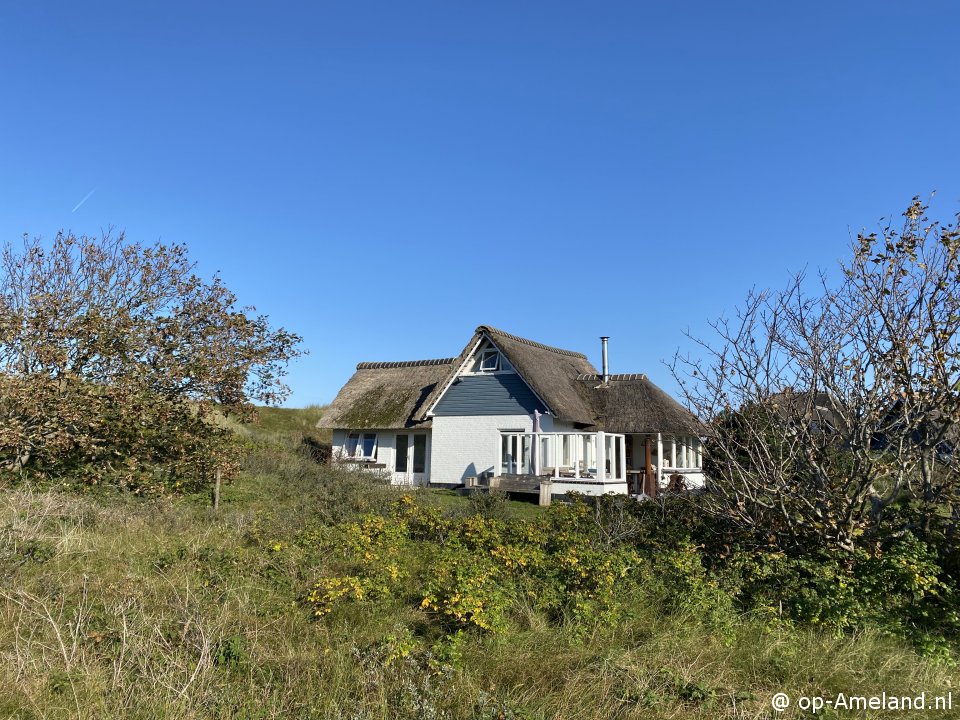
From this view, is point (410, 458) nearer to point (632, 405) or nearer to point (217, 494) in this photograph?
point (632, 405)

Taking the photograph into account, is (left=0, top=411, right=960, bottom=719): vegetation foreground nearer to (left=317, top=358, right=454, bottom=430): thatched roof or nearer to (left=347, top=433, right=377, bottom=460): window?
(left=317, top=358, right=454, bottom=430): thatched roof

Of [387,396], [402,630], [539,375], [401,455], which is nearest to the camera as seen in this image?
[402,630]

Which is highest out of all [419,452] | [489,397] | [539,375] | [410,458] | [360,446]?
[539,375]

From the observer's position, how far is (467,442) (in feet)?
79.7

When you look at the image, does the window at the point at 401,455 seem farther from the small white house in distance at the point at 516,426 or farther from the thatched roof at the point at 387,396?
the thatched roof at the point at 387,396

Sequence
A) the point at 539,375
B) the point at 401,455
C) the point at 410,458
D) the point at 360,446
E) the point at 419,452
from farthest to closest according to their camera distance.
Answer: the point at 360,446, the point at 401,455, the point at 419,452, the point at 410,458, the point at 539,375

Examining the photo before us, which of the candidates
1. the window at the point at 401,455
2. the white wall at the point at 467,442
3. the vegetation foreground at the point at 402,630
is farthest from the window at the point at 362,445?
the vegetation foreground at the point at 402,630

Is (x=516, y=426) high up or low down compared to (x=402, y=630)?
up

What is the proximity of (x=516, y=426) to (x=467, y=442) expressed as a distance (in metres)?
1.97

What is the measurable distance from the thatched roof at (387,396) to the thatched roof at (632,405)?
5.81m

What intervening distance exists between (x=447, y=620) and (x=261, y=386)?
1086 centimetres

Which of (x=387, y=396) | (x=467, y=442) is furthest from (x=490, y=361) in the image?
(x=387, y=396)

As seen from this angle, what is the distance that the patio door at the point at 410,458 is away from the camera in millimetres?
26109

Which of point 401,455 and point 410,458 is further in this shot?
point 401,455
